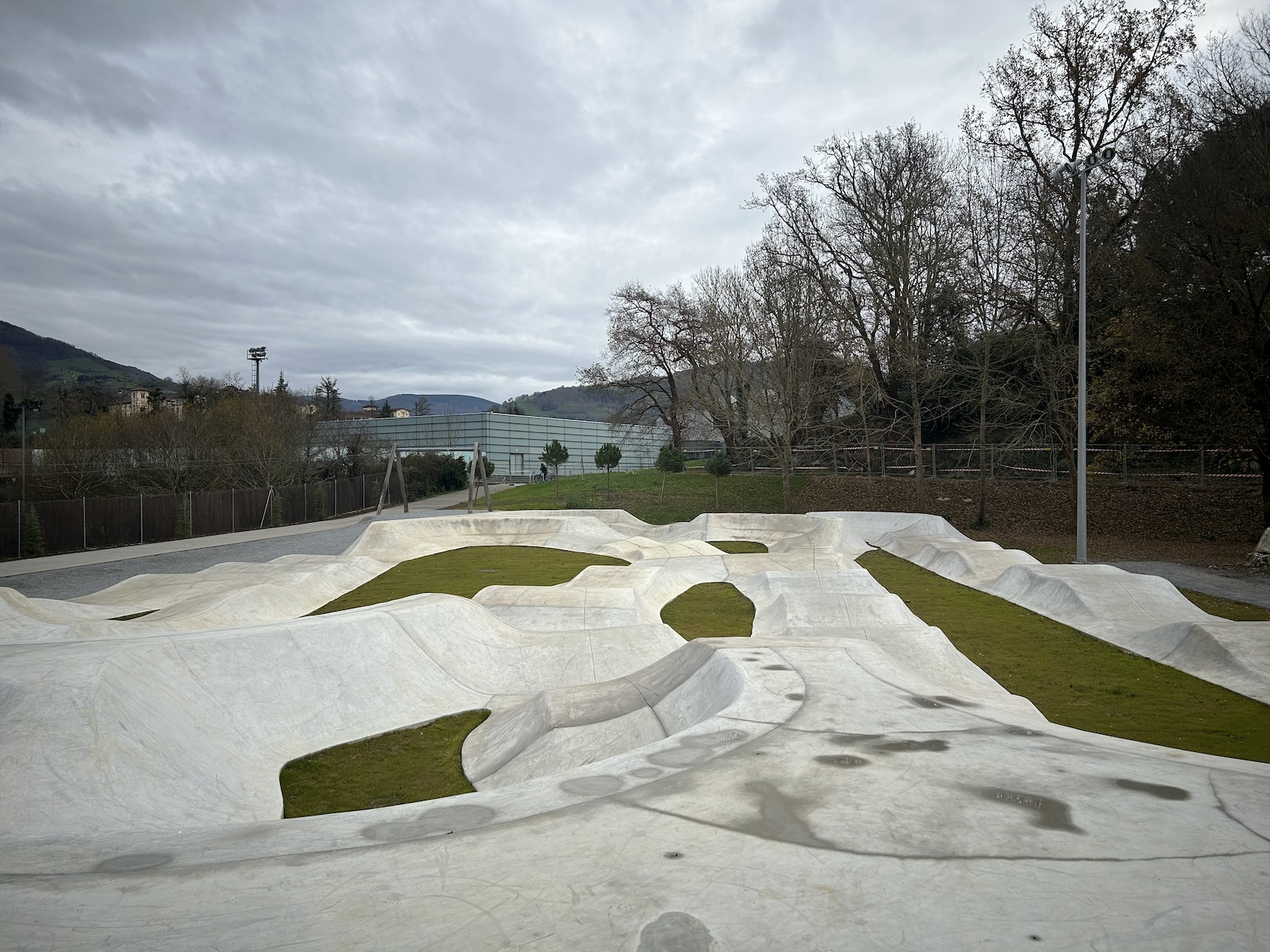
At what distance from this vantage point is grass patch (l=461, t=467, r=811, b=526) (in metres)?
32.6

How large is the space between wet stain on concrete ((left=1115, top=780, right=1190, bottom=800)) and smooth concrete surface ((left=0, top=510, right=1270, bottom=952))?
0.08ft

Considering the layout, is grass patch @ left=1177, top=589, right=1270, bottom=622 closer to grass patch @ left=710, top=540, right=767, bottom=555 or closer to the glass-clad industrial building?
grass patch @ left=710, top=540, right=767, bottom=555

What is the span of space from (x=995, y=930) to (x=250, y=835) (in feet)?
12.3

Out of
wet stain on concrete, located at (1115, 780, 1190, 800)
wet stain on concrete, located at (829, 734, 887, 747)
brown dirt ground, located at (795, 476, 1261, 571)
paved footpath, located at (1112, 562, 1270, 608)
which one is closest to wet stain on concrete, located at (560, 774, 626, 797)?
wet stain on concrete, located at (829, 734, 887, 747)

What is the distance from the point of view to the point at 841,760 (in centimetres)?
506

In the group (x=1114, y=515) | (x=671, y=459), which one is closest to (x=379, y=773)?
(x=1114, y=515)

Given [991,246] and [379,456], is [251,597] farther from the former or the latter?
[379,456]

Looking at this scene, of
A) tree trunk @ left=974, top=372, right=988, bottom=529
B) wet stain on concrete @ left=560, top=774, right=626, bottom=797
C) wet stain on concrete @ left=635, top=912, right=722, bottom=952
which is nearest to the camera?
wet stain on concrete @ left=635, top=912, right=722, bottom=952

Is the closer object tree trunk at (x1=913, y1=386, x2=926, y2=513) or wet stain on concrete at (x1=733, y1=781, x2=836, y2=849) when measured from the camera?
wet stain on concrete at (x1=733, y1=781, x2=836, y2=849)

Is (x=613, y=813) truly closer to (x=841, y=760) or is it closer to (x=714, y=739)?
(x=714, y=739)

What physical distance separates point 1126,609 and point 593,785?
11583mm

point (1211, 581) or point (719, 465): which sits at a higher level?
point (719, 465)

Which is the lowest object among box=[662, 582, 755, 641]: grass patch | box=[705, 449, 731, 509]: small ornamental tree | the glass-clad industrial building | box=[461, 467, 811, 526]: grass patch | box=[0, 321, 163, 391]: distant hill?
box=[662, 582, 755, 641]: grass patch

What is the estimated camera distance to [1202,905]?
3102 millimetres
